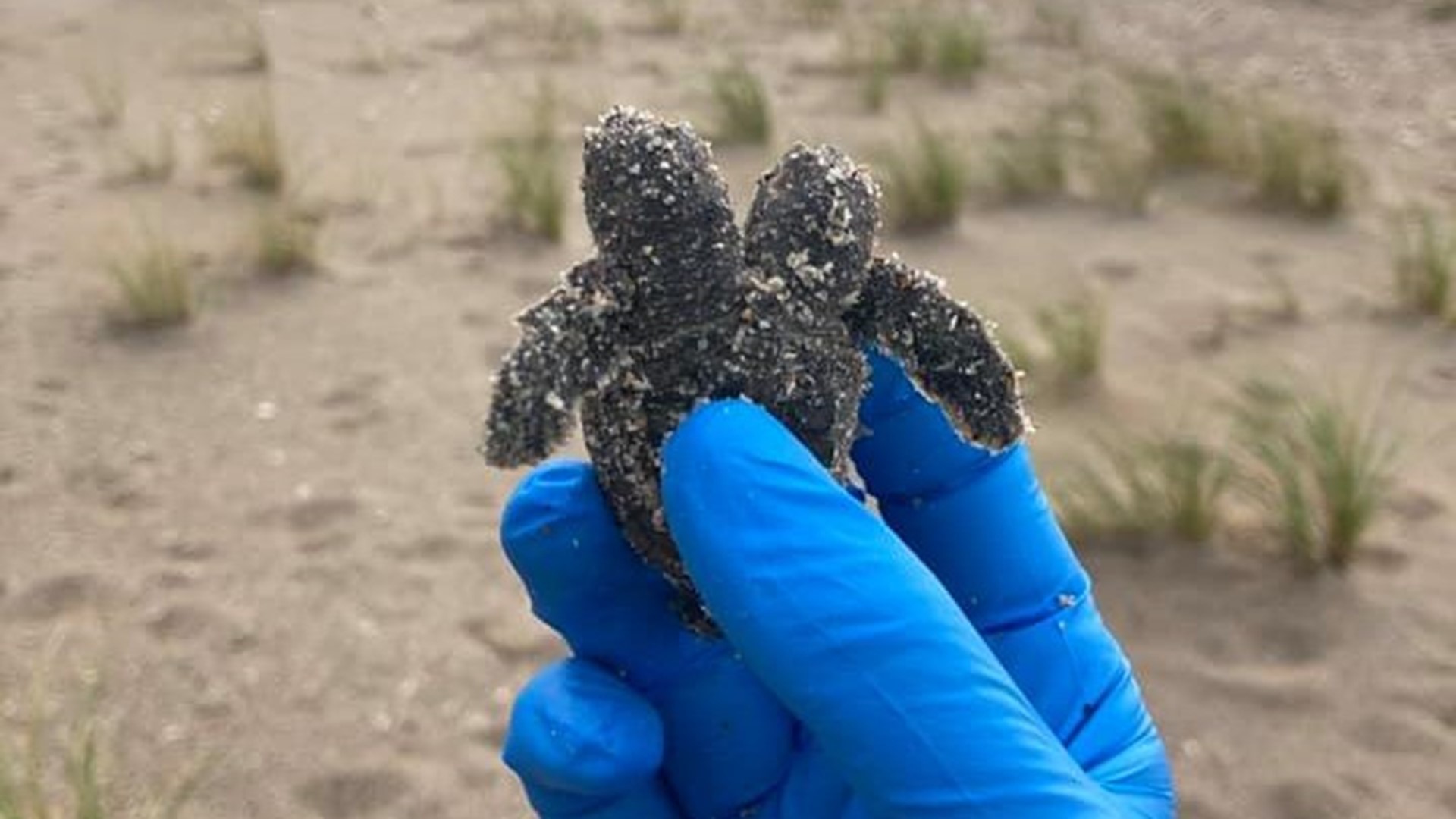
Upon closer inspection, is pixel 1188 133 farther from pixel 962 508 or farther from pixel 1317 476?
pixel 962 508

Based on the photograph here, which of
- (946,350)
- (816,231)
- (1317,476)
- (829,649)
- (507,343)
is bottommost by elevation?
(507,343)

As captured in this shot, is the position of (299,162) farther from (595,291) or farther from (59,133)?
(595,291)

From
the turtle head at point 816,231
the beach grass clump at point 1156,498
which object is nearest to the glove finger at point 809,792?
the turtle head at point 816,231

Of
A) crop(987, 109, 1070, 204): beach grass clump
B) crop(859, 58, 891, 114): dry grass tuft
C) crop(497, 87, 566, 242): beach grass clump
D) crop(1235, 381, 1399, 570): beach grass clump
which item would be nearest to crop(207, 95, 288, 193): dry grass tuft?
crop(497, 87, 566, 242): beach grass clump

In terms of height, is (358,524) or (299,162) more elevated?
(299,162)

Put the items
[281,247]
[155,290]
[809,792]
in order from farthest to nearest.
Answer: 1. [281,247]
2. [155,290]
3. [809,792]

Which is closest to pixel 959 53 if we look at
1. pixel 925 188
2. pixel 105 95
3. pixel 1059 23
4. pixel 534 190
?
pixel 1059 23

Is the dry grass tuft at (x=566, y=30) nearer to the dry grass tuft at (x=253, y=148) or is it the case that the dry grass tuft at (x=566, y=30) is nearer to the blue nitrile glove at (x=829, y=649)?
the dry grass tuft at (x=253, y=148)

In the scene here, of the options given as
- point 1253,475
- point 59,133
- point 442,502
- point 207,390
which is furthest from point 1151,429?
point 59,133
